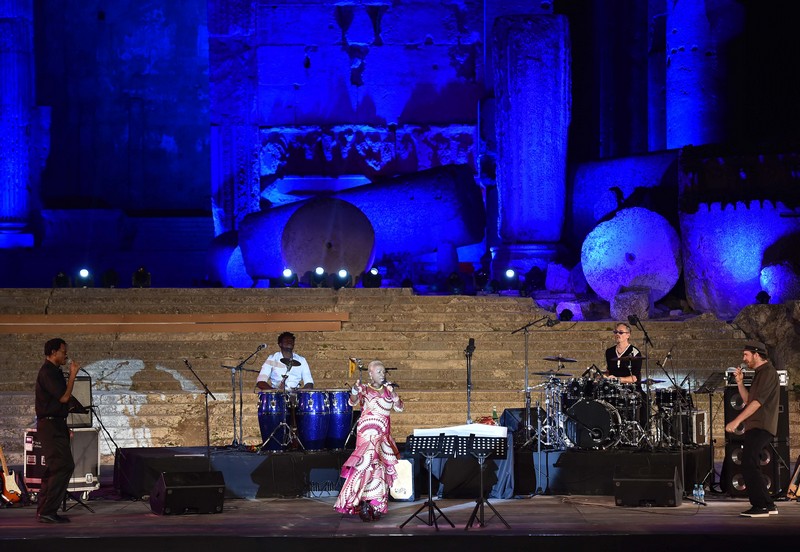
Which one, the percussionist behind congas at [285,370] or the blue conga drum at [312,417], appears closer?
the blue conga drum at [312,417]

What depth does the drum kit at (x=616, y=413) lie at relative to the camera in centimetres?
1154

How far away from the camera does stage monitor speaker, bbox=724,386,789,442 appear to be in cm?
1098

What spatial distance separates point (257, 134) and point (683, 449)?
23366 mm

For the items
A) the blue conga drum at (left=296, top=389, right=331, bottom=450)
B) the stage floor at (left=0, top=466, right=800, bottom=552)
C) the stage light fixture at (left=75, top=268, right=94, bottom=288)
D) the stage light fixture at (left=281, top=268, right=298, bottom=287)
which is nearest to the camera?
the stage floor at (left=0, top=466, right=800, bottom=552)

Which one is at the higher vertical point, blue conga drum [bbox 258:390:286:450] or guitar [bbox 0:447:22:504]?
blue conga drum [bbox 258:390:286:450]

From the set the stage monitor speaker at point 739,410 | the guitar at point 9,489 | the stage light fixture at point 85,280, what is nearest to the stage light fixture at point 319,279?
the stage light fixture at point 85,280

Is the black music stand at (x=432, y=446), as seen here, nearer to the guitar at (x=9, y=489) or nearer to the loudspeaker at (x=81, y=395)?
the loudspeaker at (x=81, y=395)

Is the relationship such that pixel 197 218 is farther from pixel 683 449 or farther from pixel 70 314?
pixel 683 449

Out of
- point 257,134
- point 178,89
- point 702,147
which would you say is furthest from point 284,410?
point 178,89

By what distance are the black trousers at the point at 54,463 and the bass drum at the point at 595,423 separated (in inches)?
173

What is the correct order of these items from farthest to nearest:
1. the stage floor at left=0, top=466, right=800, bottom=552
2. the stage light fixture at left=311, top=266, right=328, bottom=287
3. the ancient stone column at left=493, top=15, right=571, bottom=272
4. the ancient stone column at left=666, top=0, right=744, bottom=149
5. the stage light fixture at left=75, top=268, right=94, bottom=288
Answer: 1. the ancient stone column at left=666, top=0, right=744, bottom=149
2. the ancient stone column at left=493, top=15, right=571, bottom=272
3. the stage light fixture at left=75, top=268, right=94, bottom=288
4. the stage light fixture at left=311, top=266, right=328, bottom=287
5. the stage floor at left=0, top=466, right=800, bottom=552

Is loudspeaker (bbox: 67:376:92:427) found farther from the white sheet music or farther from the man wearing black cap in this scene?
the man wearing black cap

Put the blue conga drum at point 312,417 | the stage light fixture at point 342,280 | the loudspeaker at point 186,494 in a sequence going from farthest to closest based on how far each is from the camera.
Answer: the stage light fixture at point 342,280 → the blue conga drum at point 312,417 → the loudspeaker at point 186,494

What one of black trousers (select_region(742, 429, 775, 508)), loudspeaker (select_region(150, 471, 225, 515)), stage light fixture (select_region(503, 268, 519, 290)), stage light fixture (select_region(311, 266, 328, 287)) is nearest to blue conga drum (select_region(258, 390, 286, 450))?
loudspeaker (select_region(150, 471, 225, 515))
